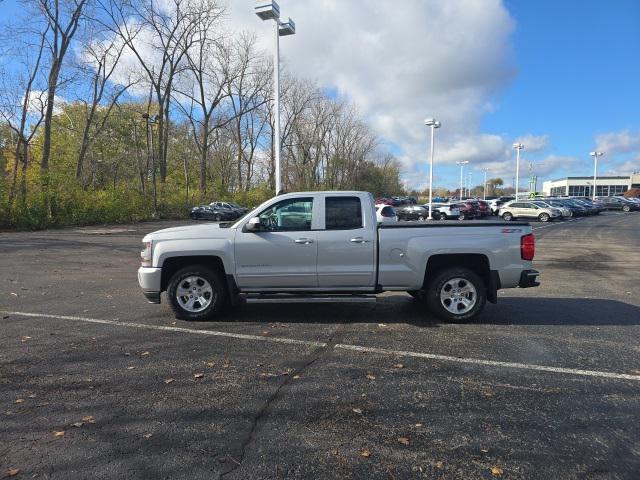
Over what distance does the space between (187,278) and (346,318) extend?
2376mm

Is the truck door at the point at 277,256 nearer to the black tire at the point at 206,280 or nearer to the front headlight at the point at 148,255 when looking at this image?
the black tire at the point at 206,280

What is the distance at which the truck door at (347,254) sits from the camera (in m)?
6.41

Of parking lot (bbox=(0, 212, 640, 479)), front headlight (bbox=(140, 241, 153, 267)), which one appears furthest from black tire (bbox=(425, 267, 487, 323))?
front headlight (bbox=(140, 241, 153, 267))

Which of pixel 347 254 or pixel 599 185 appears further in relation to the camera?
pixel 599 185

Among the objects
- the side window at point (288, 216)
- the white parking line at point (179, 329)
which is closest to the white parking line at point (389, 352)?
the white parking line at point (179, 329)

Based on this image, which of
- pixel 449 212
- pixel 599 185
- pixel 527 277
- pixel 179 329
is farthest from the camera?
pixel 599 185

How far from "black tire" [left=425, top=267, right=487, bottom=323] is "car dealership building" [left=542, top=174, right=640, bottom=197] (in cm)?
11545

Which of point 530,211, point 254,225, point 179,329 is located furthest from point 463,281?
point 530,211

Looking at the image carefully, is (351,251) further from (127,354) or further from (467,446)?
(467,446)

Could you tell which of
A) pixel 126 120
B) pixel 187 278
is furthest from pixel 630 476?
pixel 126 120

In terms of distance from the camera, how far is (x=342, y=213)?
21.6 feet

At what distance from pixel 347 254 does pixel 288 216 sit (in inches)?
39.5

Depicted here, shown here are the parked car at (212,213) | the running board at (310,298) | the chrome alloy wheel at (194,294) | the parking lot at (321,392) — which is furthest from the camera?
the parked car at (212,213)

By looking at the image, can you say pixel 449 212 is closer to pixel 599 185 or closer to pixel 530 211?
pixel 530 211
